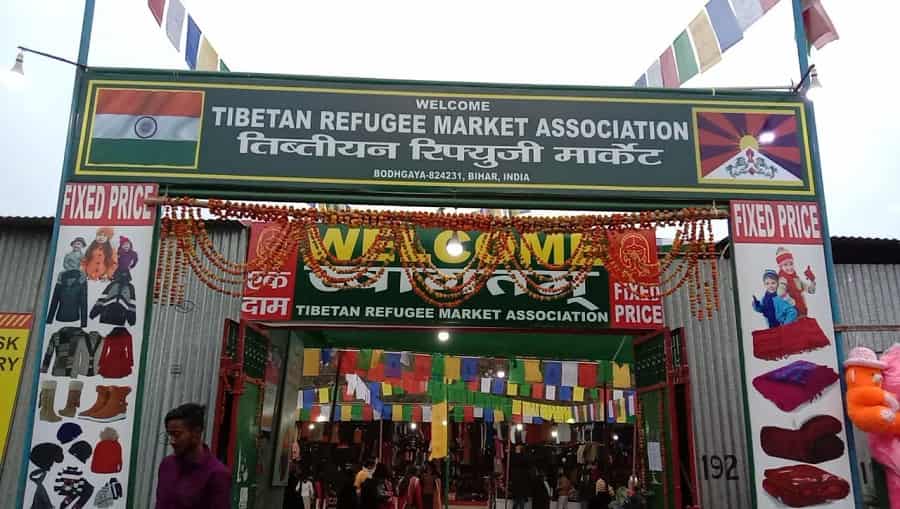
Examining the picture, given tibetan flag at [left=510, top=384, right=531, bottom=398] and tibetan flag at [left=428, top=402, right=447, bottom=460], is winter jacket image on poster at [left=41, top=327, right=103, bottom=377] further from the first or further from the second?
tibetan flag at [left=510, top=384, right=531, bottom=398]

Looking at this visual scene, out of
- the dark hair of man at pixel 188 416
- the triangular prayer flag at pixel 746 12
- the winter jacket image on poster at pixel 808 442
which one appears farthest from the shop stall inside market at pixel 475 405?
the dark hair of man at pixel 188 416

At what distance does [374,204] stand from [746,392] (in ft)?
11.4

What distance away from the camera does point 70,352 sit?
5633mm

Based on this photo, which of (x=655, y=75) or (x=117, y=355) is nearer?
(x=117, y=355)

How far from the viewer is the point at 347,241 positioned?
9.09 metres

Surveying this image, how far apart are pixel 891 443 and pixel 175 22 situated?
699 centimetres

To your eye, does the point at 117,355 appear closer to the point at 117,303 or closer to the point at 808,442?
the point at 117,303

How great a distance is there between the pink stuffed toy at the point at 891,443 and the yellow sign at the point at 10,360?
28.3 ft

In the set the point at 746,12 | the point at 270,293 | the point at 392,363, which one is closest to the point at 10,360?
the point at 270,293

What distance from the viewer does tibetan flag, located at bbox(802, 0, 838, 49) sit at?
20.9ft

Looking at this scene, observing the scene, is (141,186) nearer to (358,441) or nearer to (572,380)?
(572,380)

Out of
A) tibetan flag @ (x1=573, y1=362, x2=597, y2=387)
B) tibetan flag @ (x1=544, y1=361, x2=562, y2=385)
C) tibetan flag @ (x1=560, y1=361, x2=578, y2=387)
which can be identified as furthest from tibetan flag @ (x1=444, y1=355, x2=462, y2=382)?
tibetan flag @ (x1=573, y1=362, x2=597, y2=387)

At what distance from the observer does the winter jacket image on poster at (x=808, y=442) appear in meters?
5.62

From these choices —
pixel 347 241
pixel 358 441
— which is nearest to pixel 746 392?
pixel 347 241
